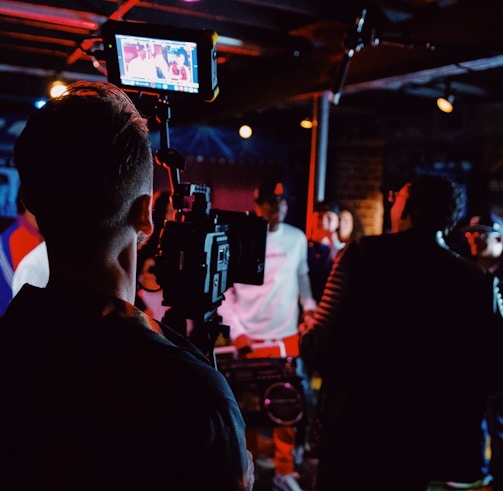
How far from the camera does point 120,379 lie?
693mm

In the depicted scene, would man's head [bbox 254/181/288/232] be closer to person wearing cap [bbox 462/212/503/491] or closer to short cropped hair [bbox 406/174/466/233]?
person wearing cap [bbox 462/212/503/491]

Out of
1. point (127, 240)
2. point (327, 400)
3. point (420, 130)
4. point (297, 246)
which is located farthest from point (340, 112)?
point (127, 240)

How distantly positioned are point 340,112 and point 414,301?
6.22 meters

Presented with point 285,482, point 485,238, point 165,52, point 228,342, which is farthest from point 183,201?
point 485,238

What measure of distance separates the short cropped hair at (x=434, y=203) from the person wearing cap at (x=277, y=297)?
5.22ft

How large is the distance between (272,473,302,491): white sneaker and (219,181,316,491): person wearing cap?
40 mm

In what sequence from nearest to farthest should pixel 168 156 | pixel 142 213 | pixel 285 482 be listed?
1. pixel 142 213
2. pixel 168 156
3. pixel 285 482

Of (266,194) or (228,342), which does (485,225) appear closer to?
(266,194)

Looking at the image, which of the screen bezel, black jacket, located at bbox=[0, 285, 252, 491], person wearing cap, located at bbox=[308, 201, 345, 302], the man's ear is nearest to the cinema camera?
the screen bezel

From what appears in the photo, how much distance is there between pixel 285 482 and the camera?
3.33 m

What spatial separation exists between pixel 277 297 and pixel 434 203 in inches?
69.9

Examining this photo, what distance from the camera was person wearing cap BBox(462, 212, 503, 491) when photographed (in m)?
3.54

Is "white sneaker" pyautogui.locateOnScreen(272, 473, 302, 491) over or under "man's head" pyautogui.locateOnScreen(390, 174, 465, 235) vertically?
under

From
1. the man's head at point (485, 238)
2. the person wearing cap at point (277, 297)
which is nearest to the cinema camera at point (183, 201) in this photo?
the person wearing cap at point (277, 297)
